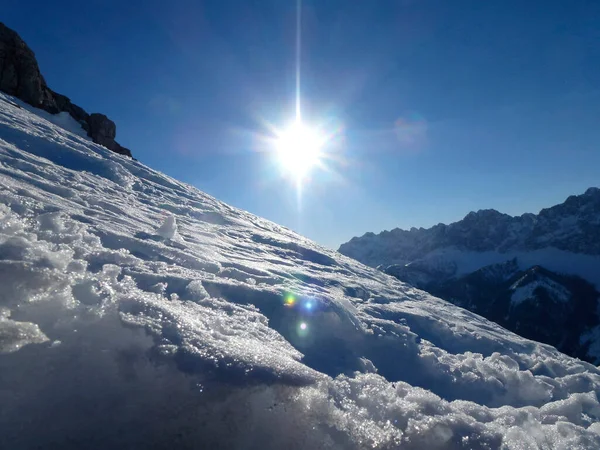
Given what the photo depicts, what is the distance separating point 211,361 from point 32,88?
35417mm

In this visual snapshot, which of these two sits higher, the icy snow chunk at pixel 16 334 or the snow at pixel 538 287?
the snow at pixel 538 287

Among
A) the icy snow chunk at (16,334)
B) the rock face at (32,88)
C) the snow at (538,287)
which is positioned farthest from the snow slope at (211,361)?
the snow at (538,287)

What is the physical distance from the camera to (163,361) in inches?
125

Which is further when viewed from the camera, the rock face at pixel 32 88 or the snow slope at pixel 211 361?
the rock face at pixel 32 88

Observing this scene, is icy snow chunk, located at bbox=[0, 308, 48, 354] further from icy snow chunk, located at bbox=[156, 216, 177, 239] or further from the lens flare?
icy snow chunk, located at bbox=[156, 216, 177, 239]

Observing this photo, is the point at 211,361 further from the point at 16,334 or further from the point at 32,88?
the point at 32,88

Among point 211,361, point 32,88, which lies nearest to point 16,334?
point 211,361

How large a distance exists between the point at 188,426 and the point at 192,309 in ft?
5.77

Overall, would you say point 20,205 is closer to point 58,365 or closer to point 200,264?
point 200,264

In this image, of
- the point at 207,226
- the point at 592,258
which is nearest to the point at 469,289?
the point at 592,258

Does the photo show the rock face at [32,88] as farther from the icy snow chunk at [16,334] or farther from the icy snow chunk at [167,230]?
the icy snow chunk at [16,334]

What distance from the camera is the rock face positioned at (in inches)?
1106

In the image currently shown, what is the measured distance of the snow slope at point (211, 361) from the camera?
2.79m

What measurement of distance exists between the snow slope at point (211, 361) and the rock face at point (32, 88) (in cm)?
2577
